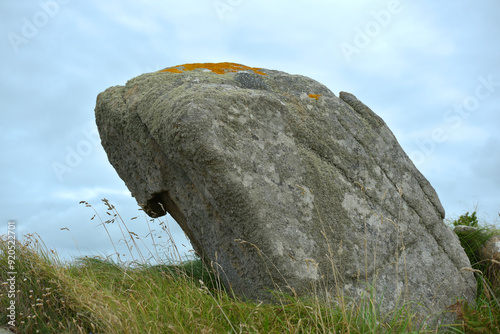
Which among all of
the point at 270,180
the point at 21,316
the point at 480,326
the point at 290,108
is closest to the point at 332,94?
the point at 290,108

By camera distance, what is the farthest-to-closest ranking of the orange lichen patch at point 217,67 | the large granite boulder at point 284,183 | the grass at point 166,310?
the orange lichen patch at point 217,67
the large granite boulder at point 284,183
the grass at point 166,310

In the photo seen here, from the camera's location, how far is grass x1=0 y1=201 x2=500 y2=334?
3746mm

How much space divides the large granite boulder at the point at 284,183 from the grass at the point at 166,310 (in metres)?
0.27

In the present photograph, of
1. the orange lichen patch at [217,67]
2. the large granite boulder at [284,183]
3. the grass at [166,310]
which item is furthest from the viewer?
the orange lichen patch at [217,67]

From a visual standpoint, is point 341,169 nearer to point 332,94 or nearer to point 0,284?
point 332,94

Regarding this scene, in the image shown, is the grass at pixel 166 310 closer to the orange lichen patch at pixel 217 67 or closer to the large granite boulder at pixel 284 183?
the large granite boulder at pixel 284 183

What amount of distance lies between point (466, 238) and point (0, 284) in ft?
21.1

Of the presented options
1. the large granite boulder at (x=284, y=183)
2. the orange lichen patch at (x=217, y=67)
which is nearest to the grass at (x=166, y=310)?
the large granite boulder at (x=284, y=183)

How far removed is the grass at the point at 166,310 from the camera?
3.75 metres

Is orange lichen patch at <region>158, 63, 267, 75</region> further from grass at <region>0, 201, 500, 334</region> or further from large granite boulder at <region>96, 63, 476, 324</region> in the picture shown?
grass at <region>0, 201, 500, 334</region>

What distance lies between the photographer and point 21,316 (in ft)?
16.1

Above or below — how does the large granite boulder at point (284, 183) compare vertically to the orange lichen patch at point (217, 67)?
below

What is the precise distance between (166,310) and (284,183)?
1660 mm

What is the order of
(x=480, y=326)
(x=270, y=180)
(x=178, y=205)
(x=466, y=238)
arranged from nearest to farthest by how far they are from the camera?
(x=480, y=326)
(x=270, y=180)
(x=178, y=205)
(x=466, y=238)
